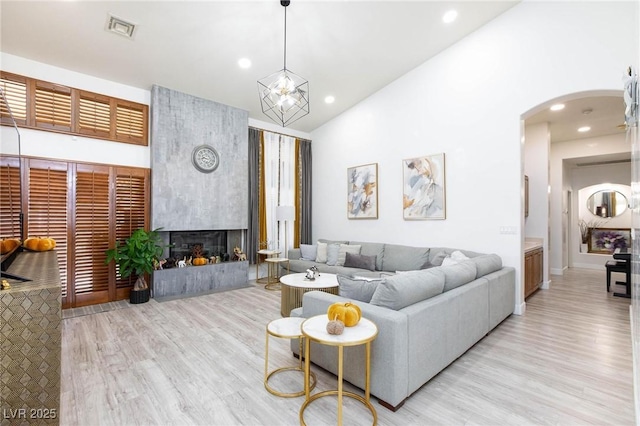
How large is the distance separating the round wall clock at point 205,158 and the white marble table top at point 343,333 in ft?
13.7

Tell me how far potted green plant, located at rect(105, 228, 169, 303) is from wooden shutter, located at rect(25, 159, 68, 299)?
0.58m

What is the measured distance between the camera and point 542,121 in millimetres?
5973

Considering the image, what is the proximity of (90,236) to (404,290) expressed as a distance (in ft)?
15.2

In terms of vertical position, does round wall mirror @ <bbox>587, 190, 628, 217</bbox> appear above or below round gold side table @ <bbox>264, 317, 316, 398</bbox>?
above

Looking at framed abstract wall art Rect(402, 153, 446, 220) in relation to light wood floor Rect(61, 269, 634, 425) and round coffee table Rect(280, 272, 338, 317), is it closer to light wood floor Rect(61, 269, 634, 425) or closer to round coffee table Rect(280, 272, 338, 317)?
light wood floor Rect(61, 269, 634, 425)

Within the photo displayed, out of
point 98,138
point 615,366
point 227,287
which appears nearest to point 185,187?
point 98,138

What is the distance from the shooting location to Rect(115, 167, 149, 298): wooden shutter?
185 inches

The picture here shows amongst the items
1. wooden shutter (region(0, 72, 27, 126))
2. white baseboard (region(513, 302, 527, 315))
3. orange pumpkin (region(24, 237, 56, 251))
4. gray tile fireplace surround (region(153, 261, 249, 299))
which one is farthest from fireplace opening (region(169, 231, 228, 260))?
white baseboard (region(513, 302, 527, 315))

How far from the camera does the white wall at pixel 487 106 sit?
3.58 meters

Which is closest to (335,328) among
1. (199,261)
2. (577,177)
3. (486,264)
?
(486,264)

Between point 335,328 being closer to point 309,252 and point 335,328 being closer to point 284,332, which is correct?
point 284,332

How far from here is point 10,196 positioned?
144 inches

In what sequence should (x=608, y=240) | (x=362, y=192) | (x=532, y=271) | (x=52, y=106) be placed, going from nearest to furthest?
1. (x=52, y=106)
2. (x=532, y=271)
3. (x=362, y=192)
4. (x=608, y=240)

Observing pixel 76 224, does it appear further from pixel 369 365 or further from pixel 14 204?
pixel 369 365
